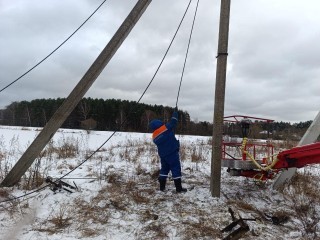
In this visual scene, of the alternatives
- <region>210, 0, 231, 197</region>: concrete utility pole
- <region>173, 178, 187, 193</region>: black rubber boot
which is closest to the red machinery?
<region>210, 0, 231, 197</region>: concrete utility pole

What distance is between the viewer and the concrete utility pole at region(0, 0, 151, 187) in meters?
6.00

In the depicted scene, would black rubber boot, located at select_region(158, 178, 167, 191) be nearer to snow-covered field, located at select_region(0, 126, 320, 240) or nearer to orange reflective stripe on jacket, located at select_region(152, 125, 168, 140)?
snow-covered field, located at select_region(0, 126, 320, 240)

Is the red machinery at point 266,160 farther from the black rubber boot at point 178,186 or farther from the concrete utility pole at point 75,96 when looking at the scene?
the concrete utility pole at point 75,96

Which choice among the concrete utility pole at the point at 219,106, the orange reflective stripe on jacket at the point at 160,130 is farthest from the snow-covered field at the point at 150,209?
the orange reflective stripe on jacket at the point at 160,130

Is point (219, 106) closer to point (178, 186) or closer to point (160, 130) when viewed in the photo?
point (160, 130)

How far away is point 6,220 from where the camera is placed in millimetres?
5328

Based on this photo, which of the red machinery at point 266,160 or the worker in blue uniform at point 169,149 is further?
the worker in blue uniform at point 169,149

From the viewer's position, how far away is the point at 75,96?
604 centimetres

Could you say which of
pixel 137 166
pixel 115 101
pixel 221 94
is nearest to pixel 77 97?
pixel 221 94

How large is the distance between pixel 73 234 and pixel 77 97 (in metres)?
2.41

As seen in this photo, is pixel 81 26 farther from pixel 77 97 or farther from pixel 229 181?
pixel 229 181

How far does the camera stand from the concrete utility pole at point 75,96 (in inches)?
236

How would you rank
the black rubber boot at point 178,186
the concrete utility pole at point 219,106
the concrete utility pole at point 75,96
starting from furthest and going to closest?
the black rubber boot at point 178,186
the concrete utility pole at point 219,106
the concrete utility pole at point 75,96

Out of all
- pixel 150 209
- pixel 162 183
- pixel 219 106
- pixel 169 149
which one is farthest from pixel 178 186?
pixel 219 106
